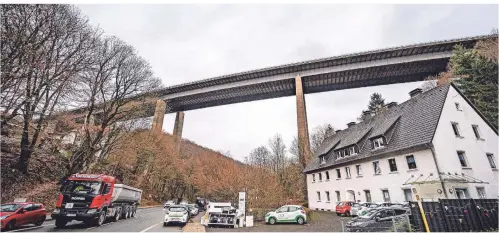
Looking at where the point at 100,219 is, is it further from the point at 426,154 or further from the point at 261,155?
the point at 261,155

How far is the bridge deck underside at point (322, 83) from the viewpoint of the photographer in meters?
45.5

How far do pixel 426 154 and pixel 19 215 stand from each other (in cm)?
2766

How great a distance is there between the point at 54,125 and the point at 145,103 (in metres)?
8.09

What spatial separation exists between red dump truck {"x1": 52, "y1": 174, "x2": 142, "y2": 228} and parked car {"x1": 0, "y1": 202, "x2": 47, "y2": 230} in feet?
4.81

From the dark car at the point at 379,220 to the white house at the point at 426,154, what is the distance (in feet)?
23.9

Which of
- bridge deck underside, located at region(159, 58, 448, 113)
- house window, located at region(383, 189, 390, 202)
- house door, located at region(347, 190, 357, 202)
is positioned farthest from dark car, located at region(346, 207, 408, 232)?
bridge deck underside, located at region(159, 58, 448, 113)

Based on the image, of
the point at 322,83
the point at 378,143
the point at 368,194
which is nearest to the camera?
the point at 368,194

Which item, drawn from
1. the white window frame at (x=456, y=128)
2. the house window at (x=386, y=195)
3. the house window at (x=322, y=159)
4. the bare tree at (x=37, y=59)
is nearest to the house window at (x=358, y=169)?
the house window at (x=386, y=195)

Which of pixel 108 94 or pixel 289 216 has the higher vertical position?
pixel 108 94

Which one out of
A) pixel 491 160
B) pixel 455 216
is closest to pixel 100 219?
pixel 455 216

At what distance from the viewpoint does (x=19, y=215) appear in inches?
509

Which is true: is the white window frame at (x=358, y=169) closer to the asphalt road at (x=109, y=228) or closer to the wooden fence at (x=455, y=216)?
the wooden fence at (x=455, y=216)

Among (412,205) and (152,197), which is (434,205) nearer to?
(412,205)

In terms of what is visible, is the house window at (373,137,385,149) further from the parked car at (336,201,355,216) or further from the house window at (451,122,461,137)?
the parked car at (336,201,355,216)
